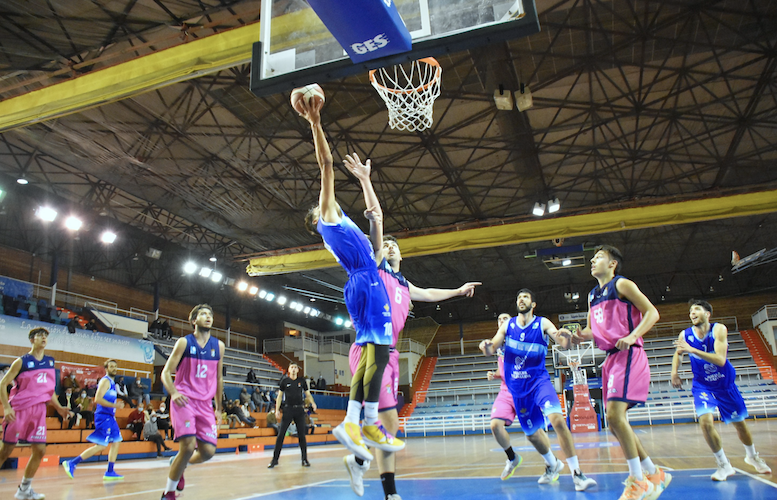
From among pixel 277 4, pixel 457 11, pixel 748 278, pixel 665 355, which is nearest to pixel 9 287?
pixel 277 4

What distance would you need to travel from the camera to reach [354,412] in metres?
3.75

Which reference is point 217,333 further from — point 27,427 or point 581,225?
point 27,427

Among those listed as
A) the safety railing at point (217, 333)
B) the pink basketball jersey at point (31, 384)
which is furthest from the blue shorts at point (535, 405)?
the safety railing at point (217, 333)

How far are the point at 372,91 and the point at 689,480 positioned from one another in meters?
10.7

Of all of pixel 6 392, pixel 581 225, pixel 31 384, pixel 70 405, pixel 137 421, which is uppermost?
pixel 581 225

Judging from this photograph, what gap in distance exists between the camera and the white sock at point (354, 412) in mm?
3693

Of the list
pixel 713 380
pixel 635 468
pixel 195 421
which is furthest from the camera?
pixel 713 380

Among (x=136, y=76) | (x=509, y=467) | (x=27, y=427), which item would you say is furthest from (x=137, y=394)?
(x=509, y=467)

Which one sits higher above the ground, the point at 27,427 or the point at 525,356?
the point at 525,356

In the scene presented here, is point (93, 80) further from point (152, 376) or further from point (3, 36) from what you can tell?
point (152, 376)

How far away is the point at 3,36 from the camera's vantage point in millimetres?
11938

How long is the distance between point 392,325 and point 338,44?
2827 millimetres

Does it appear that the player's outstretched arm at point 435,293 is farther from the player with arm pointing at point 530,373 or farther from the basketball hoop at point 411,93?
the basketball hoop at point 411,93

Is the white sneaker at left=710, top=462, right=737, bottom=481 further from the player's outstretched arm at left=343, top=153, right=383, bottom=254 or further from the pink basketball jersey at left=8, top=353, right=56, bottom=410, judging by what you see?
the pink basketball jersey at left=8, top=353, right=56, bottom=410
